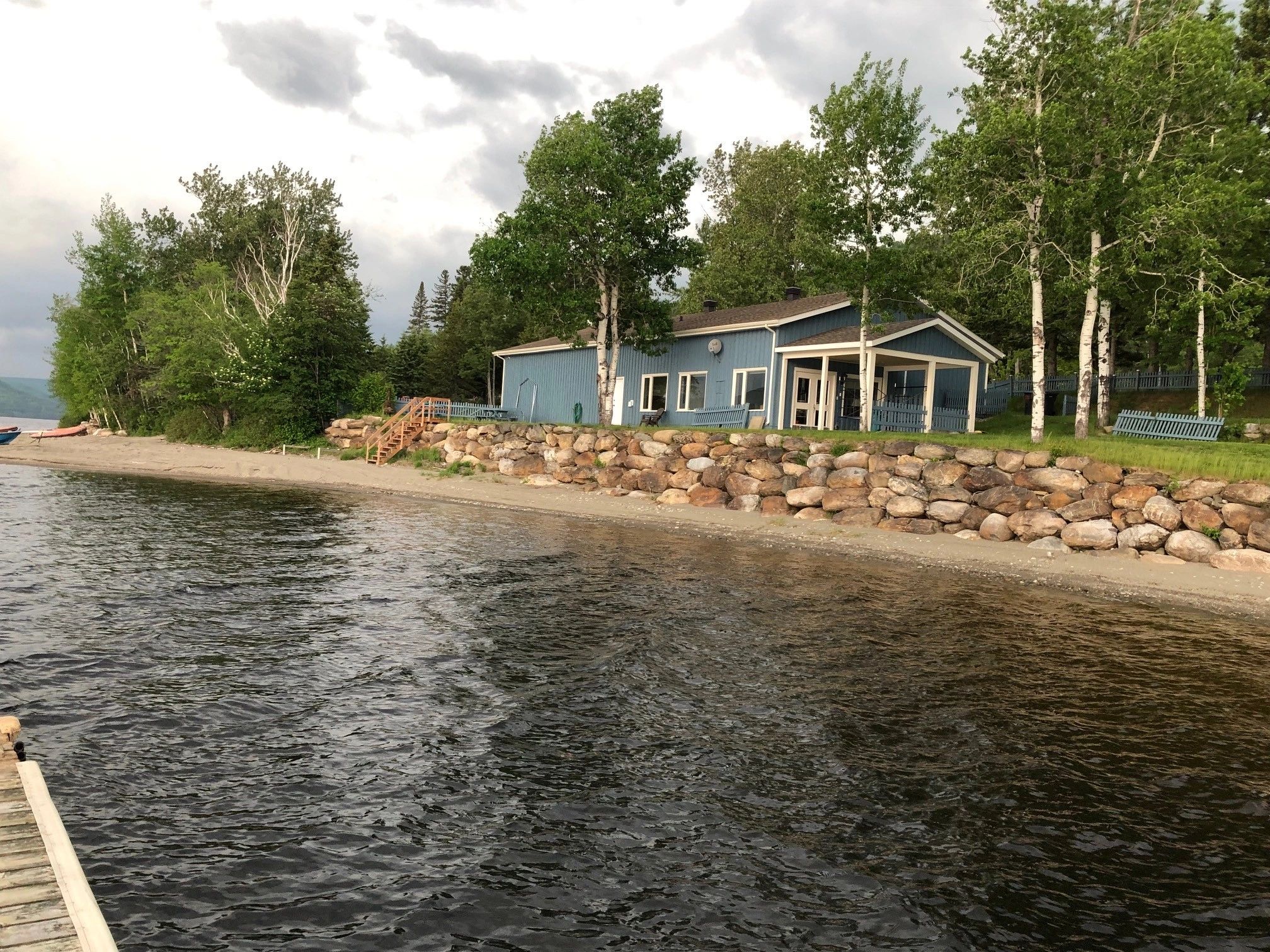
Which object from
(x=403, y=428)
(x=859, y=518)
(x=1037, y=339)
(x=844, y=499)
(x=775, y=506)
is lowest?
(x=859, y=518)

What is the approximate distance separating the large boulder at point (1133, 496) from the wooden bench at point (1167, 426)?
23.5ft

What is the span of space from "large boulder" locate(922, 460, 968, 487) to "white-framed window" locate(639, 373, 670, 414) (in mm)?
13079

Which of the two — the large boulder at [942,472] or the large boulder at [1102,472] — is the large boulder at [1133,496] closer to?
the large boulder at [1102,472]

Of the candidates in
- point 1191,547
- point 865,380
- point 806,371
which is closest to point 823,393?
point 806,371

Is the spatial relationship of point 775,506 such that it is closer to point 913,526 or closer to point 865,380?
point 913,526

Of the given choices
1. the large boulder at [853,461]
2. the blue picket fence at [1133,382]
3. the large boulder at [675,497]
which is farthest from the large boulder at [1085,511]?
the blue picket fence at [1133,382]

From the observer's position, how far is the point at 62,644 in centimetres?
851

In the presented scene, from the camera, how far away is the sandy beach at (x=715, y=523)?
1401 cm

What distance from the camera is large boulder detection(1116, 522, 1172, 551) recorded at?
1577 centimetres

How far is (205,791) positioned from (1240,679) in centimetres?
1018

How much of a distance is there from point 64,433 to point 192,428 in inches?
312

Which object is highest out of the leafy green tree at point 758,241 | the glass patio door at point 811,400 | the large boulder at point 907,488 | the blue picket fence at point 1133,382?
the leafy green tree at point 758,241

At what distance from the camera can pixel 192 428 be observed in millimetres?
42438

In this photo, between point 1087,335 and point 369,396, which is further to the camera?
point 369,396
